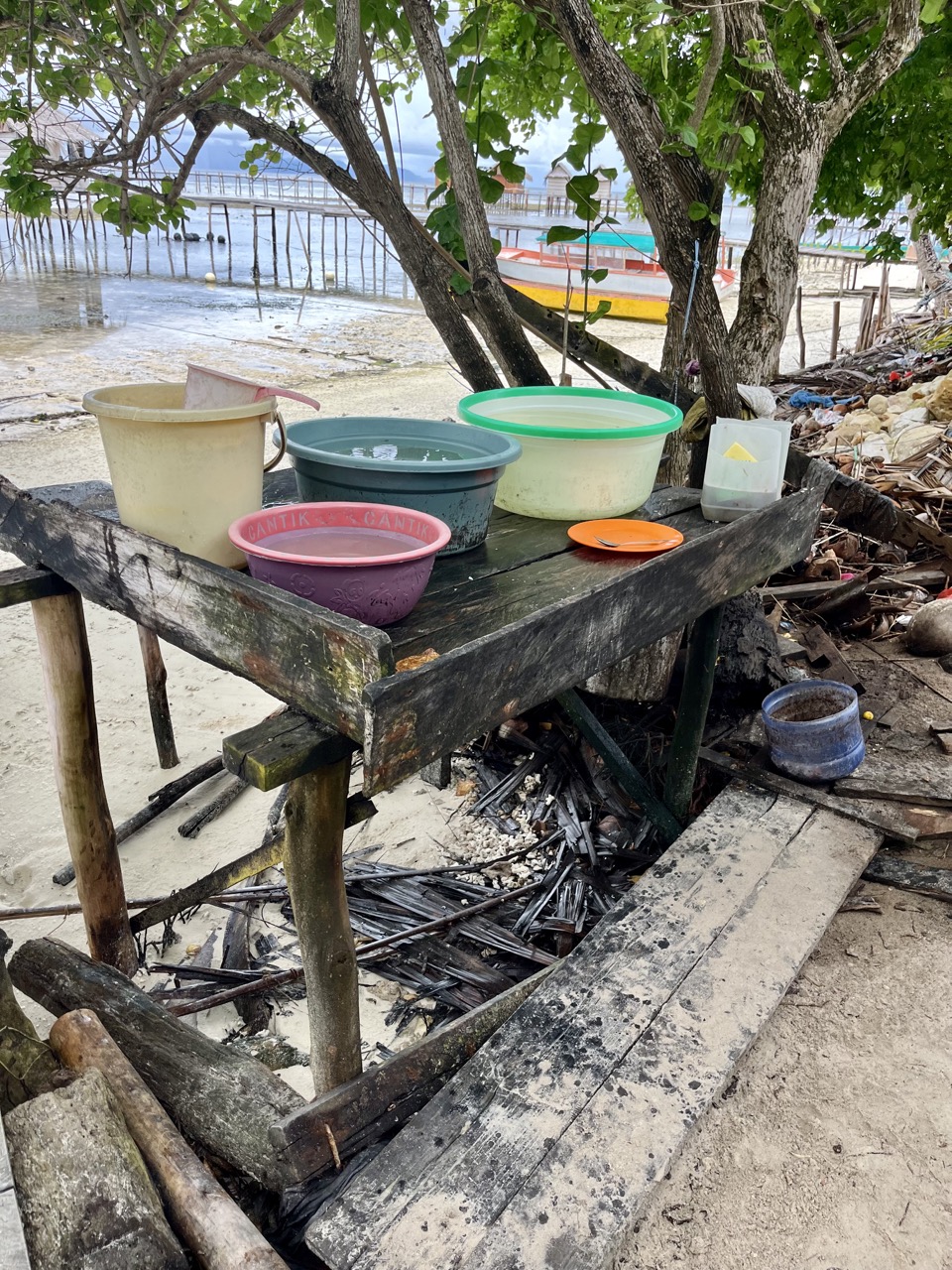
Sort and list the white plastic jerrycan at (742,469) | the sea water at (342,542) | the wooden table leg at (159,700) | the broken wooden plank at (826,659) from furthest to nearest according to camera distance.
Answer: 1. the broken wooden plank at (826,659)
2. the wooden table leg at (159,700)
3. the white plastic jerrycan at (742,469)
4. the sea water at (342,542)

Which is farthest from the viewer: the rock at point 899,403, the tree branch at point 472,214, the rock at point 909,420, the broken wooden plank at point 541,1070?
the rock at point 899,403

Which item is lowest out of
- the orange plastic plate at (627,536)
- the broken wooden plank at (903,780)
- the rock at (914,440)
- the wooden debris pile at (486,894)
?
the wooden debris pile at (486,894)

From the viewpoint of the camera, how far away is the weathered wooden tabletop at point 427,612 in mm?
1652

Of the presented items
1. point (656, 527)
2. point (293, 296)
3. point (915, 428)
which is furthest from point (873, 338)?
point (293, 296)

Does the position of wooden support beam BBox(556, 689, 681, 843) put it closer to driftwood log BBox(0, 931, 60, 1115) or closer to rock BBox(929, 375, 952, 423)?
driftwood log BBox(0, 931, 60, 1115)

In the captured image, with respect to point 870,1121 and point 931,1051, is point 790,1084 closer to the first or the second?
point 870,1121

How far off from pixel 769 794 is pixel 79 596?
257cm

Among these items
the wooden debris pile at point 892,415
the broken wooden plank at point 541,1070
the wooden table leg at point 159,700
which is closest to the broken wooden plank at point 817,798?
the broken wooden plank at point 541,1070

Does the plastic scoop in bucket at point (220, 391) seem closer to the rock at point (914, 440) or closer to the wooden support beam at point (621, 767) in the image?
the wooden support beam at point (621, 767)

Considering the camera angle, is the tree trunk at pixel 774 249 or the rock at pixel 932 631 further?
the rock at pixel 932 631

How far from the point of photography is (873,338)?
596 inches

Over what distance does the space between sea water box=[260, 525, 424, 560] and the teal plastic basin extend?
0.14 m

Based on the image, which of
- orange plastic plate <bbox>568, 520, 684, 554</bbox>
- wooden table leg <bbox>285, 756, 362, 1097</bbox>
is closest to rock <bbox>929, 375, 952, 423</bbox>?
orange plastic plate <bbox>568, 520, 684, 554</bbox>

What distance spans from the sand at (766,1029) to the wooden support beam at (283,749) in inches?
52.2
